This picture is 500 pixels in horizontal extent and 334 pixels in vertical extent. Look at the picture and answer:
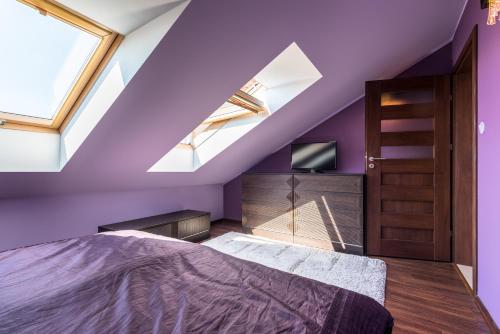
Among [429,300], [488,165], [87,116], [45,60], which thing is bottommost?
[429,300]

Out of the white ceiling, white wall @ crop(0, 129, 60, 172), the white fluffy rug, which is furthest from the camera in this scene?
the white fluffy rug

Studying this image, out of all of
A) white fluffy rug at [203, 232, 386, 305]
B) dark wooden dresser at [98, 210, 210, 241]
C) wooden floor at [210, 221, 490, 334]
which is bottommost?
wooden floor at [210, 221, 490, 334]

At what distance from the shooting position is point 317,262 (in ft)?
9.04

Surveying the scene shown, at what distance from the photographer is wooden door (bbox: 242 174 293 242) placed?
360 cm

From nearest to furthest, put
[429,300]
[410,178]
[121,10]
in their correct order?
1. [121,10]
2. [429,300]
3. [410,178]

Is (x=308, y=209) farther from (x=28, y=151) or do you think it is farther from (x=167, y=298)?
(x=28, y=151)

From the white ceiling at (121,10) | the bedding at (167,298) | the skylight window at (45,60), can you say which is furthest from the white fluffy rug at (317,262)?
the white ceiling at (121,10)

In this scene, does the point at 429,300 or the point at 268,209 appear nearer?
the point at 429,300

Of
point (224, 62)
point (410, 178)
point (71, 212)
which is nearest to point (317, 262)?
point (410, 178)

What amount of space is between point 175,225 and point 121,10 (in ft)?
8.26

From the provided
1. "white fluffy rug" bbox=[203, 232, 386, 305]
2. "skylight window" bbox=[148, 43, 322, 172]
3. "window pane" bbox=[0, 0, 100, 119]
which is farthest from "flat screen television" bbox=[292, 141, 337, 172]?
"window pane" bbox=[0, 0, 100, 119]

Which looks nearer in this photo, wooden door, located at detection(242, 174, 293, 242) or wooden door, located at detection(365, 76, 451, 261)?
wooden door, located at detection(365, 76, 451, 261)

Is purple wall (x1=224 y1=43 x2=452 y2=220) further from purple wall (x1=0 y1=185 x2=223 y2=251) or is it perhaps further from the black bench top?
purple wall (x1=0 y1=185 x2=223 y2=251)

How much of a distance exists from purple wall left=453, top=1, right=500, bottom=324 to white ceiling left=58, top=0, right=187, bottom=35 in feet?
6.94
